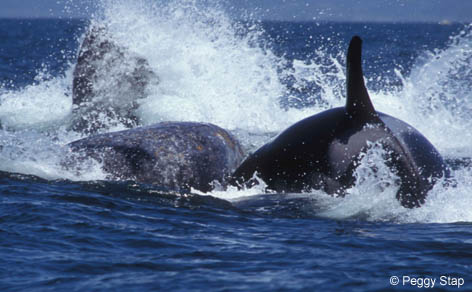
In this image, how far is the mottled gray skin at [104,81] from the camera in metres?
12.5

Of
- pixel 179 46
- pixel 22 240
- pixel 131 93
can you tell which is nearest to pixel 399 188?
pixel 22 240

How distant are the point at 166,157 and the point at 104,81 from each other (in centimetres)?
459

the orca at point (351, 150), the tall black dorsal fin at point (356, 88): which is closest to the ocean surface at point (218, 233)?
the orca at point (351, 150)

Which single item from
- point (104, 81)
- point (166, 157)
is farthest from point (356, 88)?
point (104, 81)

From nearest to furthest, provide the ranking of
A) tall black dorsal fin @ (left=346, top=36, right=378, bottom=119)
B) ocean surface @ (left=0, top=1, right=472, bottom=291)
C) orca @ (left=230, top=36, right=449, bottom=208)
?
ocean surface @ (left=0, top=1, right=472, bottom=291) → tall black dorsal fin @ (left=346, top=36, right=378, bottom=119) → orca @ (left=230, top=36, right=449, bottom=208)

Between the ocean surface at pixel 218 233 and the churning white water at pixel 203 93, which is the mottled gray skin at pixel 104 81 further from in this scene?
the ocean surface at pixel 218 233

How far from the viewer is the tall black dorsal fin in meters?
7.00

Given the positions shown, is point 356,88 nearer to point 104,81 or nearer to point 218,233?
point 218,233

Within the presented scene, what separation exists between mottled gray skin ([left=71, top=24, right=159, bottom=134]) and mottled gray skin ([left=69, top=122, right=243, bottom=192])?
12.1 feet

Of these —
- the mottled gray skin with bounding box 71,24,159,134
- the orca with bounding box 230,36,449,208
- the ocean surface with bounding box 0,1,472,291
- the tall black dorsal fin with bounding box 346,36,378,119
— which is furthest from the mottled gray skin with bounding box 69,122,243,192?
the mottled gray skin with bounding box 71,24,159,134

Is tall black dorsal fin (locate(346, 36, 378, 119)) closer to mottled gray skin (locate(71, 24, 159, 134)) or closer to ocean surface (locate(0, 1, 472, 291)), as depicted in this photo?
ocean surface (locate(0, 1, 472, 291))

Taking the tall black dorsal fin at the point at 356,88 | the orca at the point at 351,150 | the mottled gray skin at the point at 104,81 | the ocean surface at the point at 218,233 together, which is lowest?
the ocean surface at the point at 218,233

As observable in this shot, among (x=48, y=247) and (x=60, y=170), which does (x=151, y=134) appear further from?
(x=48, y=247)

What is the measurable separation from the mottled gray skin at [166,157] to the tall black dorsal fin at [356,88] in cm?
177
